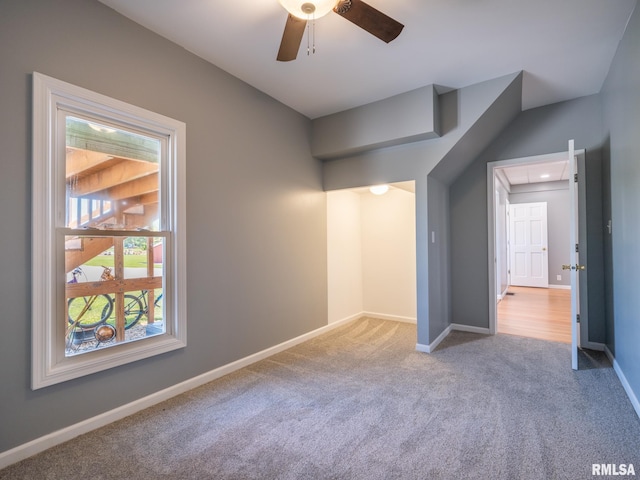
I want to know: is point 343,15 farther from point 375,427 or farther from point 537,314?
point 537,314

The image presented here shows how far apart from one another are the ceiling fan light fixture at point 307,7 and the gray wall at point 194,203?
3.97 feet

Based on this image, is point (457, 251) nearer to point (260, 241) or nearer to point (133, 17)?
point (260, 241)

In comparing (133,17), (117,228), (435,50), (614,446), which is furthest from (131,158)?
(614,446)

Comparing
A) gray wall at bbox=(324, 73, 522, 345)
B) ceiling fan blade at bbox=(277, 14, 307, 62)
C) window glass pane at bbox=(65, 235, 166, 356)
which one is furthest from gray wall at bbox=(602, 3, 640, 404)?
window glass pane at bbox=(65, 235, 166, 356)

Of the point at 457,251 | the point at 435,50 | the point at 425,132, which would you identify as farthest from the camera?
the point at 457,251

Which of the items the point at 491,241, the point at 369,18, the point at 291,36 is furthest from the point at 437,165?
the point at 291,36

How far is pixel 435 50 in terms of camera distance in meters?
2.49

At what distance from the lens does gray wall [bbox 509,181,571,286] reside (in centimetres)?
710

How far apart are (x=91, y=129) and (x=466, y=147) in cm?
334

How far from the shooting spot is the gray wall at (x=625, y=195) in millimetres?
2059

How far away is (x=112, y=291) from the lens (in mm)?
2170

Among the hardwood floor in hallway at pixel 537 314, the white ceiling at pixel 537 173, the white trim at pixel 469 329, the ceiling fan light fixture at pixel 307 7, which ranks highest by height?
the white ceiling at pixel 537 173

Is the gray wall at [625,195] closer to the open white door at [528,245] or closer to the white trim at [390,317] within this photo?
the white trim at [390,317]

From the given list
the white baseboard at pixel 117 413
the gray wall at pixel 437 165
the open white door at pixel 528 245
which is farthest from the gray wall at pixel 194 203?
the open white door at pixel 528 245
